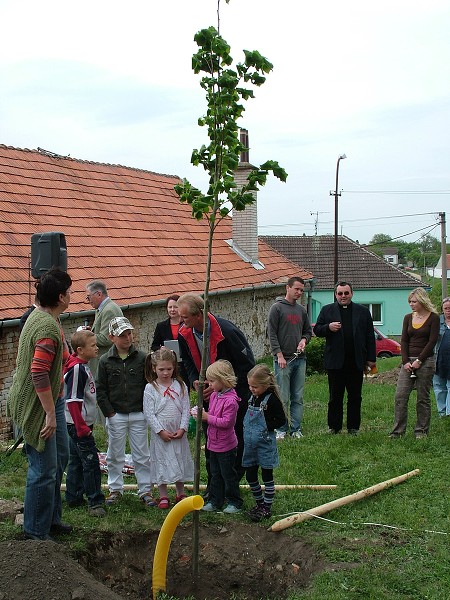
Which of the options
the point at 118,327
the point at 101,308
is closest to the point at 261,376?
the point at 118,327

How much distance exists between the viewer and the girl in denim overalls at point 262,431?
20.7 feet

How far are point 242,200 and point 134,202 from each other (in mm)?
14950

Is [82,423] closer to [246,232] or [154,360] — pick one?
[154,360]

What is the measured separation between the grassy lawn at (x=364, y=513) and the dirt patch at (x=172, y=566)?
6.3 inches

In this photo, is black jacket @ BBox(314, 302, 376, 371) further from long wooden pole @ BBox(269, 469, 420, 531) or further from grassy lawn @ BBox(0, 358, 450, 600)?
long wooden pole @ BBox(269, 469, 420, 531)

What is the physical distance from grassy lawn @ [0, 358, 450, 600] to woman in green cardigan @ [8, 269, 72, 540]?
0.40 metres

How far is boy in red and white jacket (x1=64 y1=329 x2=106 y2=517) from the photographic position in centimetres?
649

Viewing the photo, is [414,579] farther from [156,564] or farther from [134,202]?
[134,202]

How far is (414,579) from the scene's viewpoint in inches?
199

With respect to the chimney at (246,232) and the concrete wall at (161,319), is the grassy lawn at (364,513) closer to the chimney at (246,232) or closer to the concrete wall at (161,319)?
the concrete wall at (161,319)

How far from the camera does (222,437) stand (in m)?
6.44

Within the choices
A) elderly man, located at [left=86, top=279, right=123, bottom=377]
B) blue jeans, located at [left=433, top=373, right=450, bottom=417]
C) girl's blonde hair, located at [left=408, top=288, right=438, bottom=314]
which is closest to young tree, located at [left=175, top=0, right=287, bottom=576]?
elderly man, located at [left=86, top=279, right=123, bottom=377]

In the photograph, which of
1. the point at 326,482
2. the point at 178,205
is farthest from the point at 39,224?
the point at 326,482

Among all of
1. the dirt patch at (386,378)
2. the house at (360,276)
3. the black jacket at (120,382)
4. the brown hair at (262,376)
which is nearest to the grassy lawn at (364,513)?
the black jacket at (120,382)
